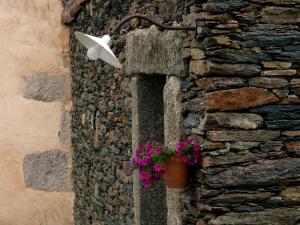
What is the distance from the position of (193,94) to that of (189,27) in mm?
409

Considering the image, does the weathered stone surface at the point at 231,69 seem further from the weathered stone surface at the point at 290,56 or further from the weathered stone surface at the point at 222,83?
the weathered stone surface at the point at 290,56

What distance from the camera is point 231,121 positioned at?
379 cm

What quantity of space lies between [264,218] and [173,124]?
84cm

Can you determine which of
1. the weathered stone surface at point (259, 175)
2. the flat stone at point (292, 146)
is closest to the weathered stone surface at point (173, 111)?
the weathered stone surface at point (259, 175)

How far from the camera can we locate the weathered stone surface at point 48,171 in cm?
747

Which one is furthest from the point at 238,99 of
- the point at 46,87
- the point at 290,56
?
the point at 46,87

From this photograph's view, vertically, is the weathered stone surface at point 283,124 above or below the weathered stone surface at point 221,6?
below

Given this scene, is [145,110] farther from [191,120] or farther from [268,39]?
[268,39]

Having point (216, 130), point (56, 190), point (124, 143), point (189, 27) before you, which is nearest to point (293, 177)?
point (216, 130)

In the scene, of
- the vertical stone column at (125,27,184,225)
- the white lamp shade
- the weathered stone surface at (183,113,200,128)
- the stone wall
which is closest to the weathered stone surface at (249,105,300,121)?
the stone wall

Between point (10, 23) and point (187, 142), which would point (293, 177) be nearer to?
point (187, 142)

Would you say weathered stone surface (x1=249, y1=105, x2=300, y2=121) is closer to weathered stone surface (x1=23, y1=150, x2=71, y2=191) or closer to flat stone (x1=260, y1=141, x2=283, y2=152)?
flat stone (x1=260, y1=141, x2=283, y2=152)

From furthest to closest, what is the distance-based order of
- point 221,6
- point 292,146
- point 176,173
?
point 176,173
point 292,146
point 221,6

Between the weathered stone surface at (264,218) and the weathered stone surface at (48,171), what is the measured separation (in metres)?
4.01
